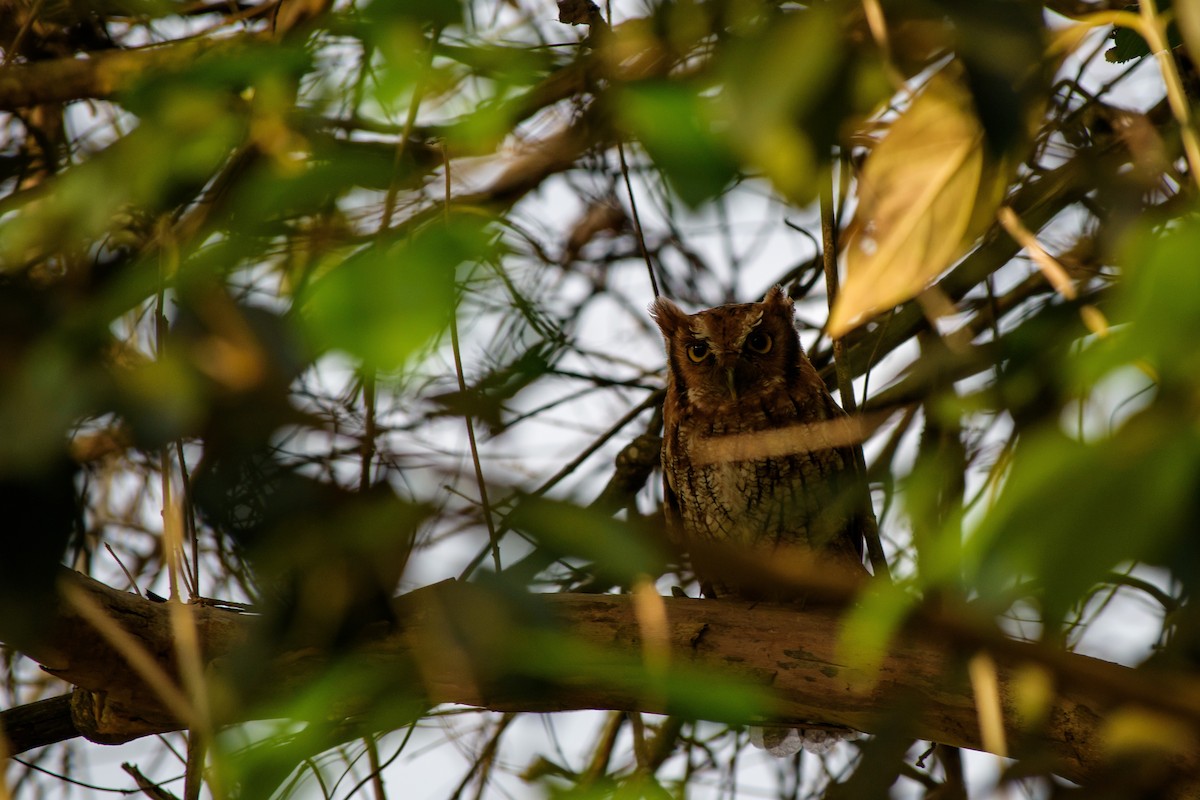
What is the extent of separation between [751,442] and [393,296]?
2.34 metres

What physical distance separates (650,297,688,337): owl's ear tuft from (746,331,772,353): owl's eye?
240mm

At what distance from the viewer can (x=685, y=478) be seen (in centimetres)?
315

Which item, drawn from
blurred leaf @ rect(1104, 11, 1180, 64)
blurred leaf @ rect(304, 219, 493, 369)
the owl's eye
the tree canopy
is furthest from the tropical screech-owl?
blurred leaf @ rect(304, 219, 493, 369)

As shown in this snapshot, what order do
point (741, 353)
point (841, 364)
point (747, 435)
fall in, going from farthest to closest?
point (741, 353) → point (747, 435) → point (841, 364)

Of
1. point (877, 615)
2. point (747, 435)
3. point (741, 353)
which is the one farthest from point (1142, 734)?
point (741, 353)

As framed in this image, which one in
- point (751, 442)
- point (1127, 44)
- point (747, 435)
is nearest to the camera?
point (1127, 44)

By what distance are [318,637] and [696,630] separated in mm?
1329

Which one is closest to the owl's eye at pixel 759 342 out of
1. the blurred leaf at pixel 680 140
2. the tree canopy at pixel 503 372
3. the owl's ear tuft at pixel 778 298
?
the owl's ear tuft at pixel 778 298

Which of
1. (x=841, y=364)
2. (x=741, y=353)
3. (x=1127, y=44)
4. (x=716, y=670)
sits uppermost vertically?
(x=741, y=353)

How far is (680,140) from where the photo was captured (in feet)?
1.97

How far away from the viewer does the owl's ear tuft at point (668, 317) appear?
131 inches

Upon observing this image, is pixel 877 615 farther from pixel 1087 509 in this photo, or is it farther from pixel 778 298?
pixel 778 298

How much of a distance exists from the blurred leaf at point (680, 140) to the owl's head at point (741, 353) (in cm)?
250

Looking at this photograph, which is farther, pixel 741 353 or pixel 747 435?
pixel 741 353
